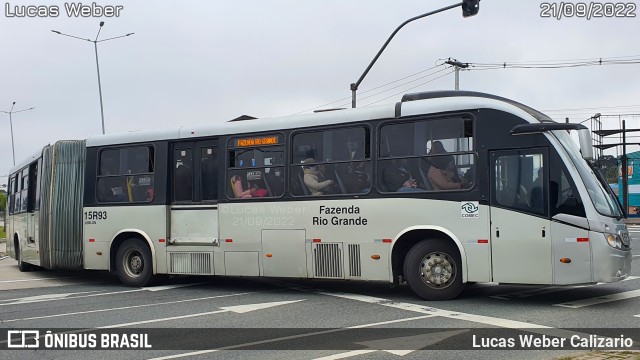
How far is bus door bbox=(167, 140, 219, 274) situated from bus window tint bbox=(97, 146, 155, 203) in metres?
0.65

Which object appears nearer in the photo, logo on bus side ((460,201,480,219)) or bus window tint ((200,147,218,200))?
logo on bus side ((460,201,480,219))

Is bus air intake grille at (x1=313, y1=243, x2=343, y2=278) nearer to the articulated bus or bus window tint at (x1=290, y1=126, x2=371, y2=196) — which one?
the articulated bus

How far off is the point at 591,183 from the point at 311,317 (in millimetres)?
4547

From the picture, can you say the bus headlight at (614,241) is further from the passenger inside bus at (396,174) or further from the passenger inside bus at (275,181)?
the passenger inside bus at (275,181)

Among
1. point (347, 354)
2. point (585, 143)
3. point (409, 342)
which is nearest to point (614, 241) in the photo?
point (585, 143)

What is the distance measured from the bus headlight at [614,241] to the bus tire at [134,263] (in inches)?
344

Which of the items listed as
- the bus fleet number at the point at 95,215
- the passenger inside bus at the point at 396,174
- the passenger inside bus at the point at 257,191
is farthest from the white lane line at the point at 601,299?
the bus fleet number at the point at 95,215

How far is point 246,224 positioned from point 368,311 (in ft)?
11.7

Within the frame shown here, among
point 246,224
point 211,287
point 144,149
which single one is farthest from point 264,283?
point 144,149

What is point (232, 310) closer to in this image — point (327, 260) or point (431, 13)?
point (327, 260)

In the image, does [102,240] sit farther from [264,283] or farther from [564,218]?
[564,218]

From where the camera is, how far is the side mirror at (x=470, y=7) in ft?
54.1

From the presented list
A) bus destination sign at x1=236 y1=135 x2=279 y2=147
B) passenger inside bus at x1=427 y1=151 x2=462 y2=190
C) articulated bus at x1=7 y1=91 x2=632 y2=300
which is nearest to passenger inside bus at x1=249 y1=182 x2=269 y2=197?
articulated bus at x1=7 y1=91 x2=632 y2=300

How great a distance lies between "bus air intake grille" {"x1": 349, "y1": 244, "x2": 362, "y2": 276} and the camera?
1088cm
